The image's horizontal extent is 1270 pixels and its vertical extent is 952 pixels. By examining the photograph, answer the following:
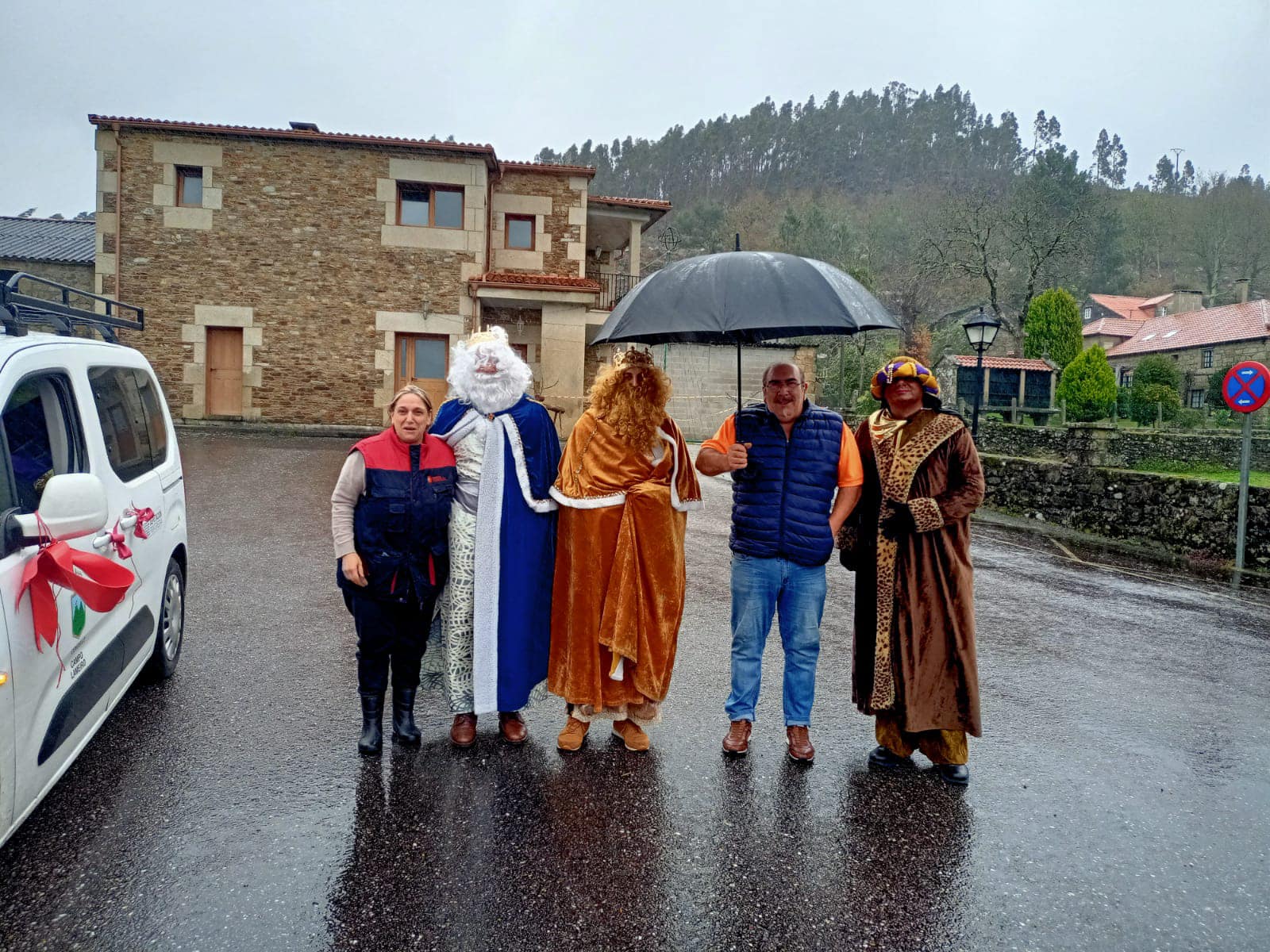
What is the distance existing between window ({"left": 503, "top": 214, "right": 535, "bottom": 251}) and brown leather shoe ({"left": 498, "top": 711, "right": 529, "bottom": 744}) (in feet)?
61.5

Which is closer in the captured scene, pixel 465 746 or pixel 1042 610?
pixel 465 746

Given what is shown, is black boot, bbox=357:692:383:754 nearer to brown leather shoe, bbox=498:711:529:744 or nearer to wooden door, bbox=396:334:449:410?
brown leather shoe, bbox=498:711:529:744

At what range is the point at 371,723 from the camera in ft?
12.1

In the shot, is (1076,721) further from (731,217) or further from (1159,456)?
(731,217)

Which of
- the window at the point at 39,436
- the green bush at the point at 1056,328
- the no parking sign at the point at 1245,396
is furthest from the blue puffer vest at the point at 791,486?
the green bush at the point at 1056,328

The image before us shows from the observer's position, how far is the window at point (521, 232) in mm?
21172

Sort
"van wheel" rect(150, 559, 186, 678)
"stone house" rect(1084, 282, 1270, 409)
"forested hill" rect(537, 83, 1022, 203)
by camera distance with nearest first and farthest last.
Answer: "van wheel" rect(150, 559, 186, 678), "stone house" rect(1084, 282, 1270, 409), "forested hill" rect(537, 83, 1022, 203)

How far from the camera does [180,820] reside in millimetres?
3045

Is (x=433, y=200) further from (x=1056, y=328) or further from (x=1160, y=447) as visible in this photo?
(x=1056, y=328)

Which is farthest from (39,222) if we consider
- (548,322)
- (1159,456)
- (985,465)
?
(1159,456)

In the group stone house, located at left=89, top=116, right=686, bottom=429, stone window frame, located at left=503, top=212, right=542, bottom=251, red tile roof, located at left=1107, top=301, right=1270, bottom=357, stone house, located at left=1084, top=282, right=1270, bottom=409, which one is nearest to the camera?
stone house, located at left=89, top=116, right=686, bottom=429

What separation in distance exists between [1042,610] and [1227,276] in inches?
2392

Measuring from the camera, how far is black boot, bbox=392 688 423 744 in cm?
378

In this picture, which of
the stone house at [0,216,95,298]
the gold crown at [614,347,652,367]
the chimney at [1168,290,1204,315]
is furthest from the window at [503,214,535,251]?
the chimney at [1168,290,1204,315]
